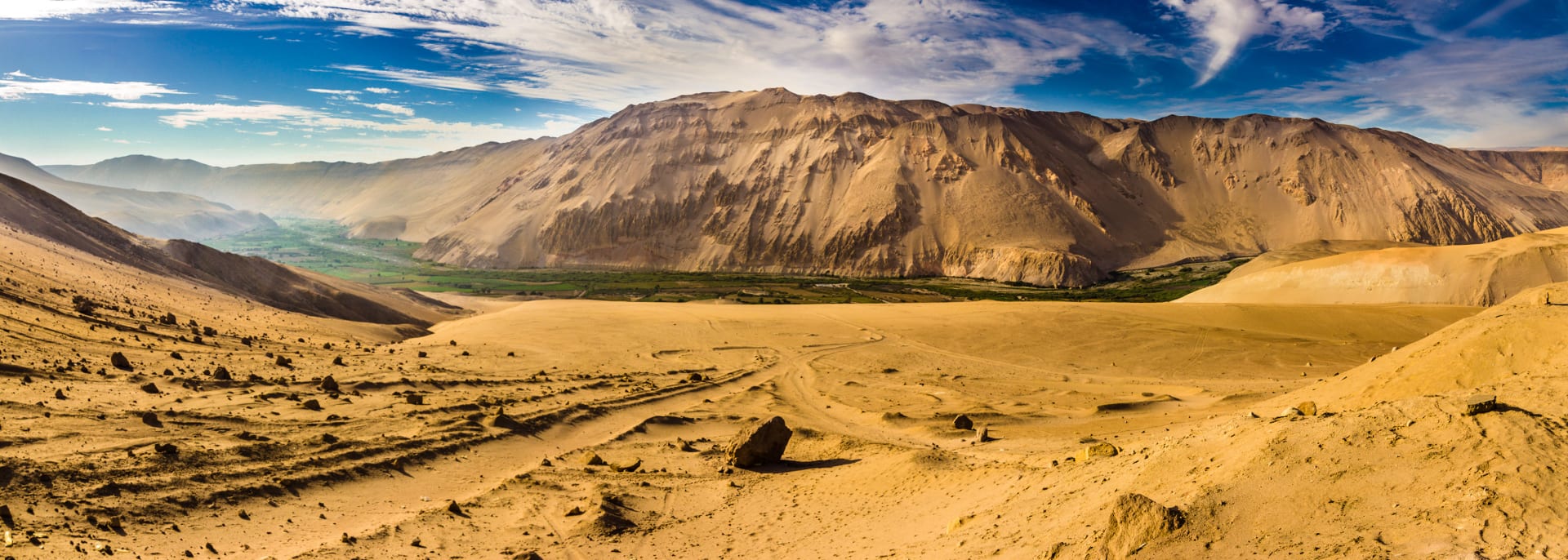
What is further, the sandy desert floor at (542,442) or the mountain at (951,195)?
the mountain at (951,195)

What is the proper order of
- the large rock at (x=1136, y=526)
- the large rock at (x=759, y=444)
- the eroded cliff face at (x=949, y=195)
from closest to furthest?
the large rock at (x=1136, y=526) < the large rock at (x=759, y=444) < the eroded cliff face at (x=949, y=195)

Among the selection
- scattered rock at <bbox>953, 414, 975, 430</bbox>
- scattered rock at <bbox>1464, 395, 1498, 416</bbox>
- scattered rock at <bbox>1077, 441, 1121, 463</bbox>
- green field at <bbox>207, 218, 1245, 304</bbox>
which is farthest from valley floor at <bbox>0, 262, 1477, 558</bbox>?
green field at <bbox>207, 218, 1245, 304</bbox>

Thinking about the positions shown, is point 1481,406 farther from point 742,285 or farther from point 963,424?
point 742,285

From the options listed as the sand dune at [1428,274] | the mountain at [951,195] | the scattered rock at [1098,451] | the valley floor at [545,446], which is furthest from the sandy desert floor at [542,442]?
the mountain at [951,195]

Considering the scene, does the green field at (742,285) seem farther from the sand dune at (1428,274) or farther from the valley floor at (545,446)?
the valley floor at (545,446)

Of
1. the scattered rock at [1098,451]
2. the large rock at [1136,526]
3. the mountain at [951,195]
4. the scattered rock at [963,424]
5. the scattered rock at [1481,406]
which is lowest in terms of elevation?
the scattered rock at [963,424]

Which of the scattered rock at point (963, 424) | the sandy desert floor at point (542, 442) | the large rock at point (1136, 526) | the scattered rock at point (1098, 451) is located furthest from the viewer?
the scattered rock at point (963, 424)

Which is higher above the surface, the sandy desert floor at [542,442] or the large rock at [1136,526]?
the large rock at [1136,526]
